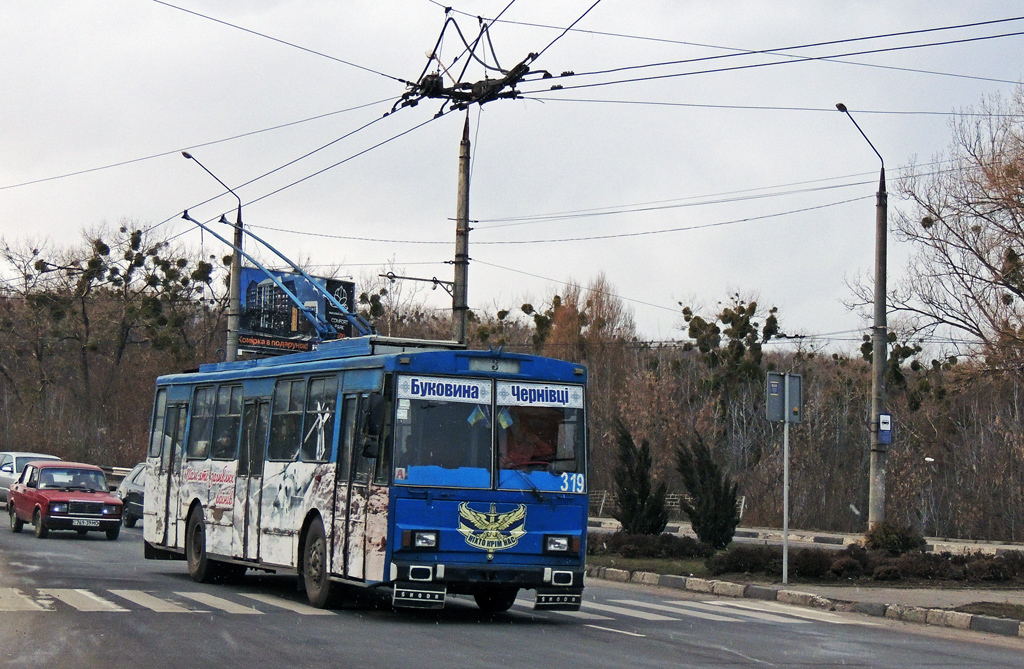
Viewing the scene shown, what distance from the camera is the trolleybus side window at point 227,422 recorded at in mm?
16906

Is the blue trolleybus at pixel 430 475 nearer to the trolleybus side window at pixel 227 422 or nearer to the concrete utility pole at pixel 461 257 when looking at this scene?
the trolleybus side window at pixel 227 422

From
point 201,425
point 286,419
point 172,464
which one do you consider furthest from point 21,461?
point 286,419

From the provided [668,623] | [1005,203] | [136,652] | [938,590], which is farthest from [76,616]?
[1005,203]

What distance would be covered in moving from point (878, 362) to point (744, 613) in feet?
25.8

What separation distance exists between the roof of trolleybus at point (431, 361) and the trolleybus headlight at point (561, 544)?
177cm

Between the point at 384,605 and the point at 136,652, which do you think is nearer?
the point at 136,652

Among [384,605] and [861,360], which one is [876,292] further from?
[861,360]

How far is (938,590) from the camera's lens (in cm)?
1838

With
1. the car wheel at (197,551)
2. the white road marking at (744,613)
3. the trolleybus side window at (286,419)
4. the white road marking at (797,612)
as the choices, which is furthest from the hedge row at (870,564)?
the trolleybus side window at (286,419)

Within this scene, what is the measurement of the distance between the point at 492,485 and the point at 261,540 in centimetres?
404

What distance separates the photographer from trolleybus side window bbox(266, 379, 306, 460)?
49.6ft

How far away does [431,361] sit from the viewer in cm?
1324

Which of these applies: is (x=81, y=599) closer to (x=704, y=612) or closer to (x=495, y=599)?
(x=495, y=599)

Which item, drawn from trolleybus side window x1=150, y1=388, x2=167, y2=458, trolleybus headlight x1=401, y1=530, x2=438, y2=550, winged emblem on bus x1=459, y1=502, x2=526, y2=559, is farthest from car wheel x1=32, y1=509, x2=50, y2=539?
winged emblem on bus x1=459, y1=502, x2=526, y2=559
